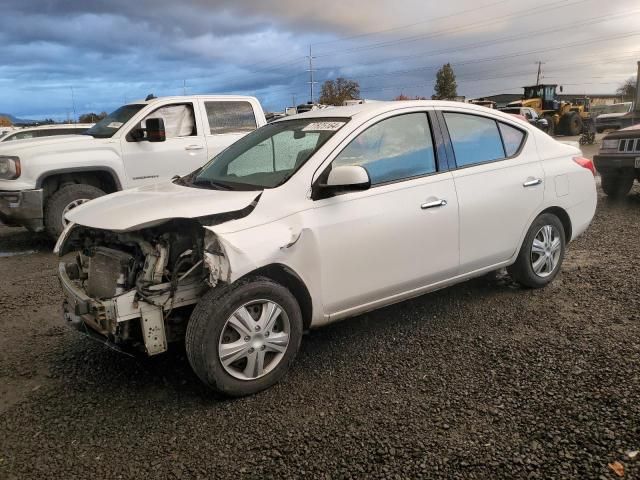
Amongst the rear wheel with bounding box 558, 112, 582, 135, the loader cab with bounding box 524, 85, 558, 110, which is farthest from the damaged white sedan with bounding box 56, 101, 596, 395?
the loader cab with bounding box 524, 85, 558, 110

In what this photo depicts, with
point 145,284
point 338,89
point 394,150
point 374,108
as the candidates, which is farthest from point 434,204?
point 338,89

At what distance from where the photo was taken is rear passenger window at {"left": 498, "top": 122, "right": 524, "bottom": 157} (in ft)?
14.9

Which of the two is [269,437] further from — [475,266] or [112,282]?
[475,266]

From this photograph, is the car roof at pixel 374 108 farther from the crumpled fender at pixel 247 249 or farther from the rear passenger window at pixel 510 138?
the crumpled fender at pixel 247 249

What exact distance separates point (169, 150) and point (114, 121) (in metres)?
0.97

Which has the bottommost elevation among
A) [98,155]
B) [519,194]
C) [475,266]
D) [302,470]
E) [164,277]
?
[302,470]

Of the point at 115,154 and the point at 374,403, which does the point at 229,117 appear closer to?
the point at 115,154

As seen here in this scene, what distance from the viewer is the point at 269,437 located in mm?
2826

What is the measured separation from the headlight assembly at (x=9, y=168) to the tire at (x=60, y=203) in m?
0.51

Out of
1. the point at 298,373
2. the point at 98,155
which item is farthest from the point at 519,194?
the point at 98,155

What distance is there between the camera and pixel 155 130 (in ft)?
24.1

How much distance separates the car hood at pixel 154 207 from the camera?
3084mm

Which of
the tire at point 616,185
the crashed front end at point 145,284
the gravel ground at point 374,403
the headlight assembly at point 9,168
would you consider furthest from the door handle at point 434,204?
the tire at point 616,185

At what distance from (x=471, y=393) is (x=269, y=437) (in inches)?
47.6
